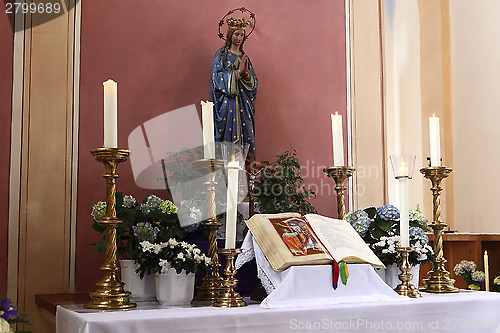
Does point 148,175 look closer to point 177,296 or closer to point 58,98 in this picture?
point 58,98

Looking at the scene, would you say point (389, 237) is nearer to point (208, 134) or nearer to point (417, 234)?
point (417, 234)

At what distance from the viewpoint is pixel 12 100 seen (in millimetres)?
3184

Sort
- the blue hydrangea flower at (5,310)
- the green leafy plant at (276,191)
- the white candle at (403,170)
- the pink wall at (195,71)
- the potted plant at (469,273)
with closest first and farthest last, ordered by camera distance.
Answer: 1. the blue hydrangea flower at (5,310)
2. the white candle at (403,170)
3. the green leafy plant at (276,191)
4. the pink wall at (195,71)
5. the potted plant at (469,273)

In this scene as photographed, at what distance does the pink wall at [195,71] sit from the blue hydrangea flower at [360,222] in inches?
46.5

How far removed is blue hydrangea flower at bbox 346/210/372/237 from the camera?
2.70 m

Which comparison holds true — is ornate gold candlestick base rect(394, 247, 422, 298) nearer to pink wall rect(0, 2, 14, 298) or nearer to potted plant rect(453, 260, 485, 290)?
potted plant rect(453, 260, 485, 290)

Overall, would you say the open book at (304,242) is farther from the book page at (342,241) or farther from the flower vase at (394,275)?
the flower vase at (394,275)

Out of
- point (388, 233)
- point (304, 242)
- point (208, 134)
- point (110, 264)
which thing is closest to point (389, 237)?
point (388, 233)

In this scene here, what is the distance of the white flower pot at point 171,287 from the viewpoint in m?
2.23

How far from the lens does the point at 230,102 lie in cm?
345

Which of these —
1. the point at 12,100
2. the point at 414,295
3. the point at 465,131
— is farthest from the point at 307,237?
the point at 465,131

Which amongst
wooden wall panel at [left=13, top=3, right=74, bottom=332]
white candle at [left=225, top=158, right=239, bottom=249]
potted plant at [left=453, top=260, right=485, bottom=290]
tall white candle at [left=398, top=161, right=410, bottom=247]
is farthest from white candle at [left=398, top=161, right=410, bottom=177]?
potted plant at [left=453, top=260, right=485, bottom=290]

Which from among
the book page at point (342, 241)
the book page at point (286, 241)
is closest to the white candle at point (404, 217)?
the book page at point (342, 241)

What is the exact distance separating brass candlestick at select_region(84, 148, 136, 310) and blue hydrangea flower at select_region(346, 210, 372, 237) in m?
1.10
